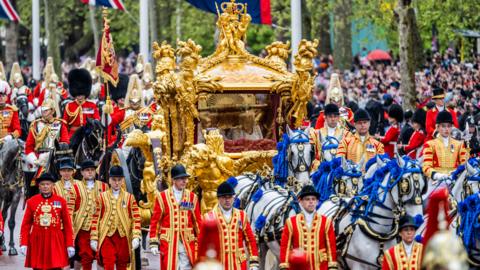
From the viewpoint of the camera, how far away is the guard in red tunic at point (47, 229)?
1438 centimetres

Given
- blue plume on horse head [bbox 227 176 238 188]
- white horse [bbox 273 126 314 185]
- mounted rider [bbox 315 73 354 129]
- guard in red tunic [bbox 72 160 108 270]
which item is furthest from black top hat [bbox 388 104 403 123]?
guard in red tunic [bbox 72 160 108 270]

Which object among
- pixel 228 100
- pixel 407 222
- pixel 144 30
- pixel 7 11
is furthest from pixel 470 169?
pixel 7 11

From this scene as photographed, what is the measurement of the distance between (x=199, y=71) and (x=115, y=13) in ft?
125

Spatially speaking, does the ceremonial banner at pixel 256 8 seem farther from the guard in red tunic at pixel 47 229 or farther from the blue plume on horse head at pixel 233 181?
the guard in red tunic at pixel 47 229

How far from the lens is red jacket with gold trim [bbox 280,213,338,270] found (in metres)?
12.6

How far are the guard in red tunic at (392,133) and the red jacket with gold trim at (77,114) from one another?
402 cm

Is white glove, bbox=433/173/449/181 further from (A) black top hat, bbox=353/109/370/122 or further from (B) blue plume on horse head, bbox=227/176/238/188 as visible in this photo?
(B) blue plume on horse head, bbox=227/176/238/188

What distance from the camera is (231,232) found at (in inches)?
512

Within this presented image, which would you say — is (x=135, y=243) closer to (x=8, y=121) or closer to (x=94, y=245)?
(x=94, y=245)

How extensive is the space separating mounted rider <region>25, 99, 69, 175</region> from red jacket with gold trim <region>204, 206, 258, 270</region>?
6261mm

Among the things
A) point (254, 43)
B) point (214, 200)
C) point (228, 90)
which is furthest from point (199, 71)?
point (254, 43)

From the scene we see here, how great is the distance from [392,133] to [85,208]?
6.74 meters

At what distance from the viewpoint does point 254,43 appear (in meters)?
61.9

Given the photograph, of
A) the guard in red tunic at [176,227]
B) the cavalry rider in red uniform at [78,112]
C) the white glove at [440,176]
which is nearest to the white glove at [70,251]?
the guard in red tunic at [176,227]
